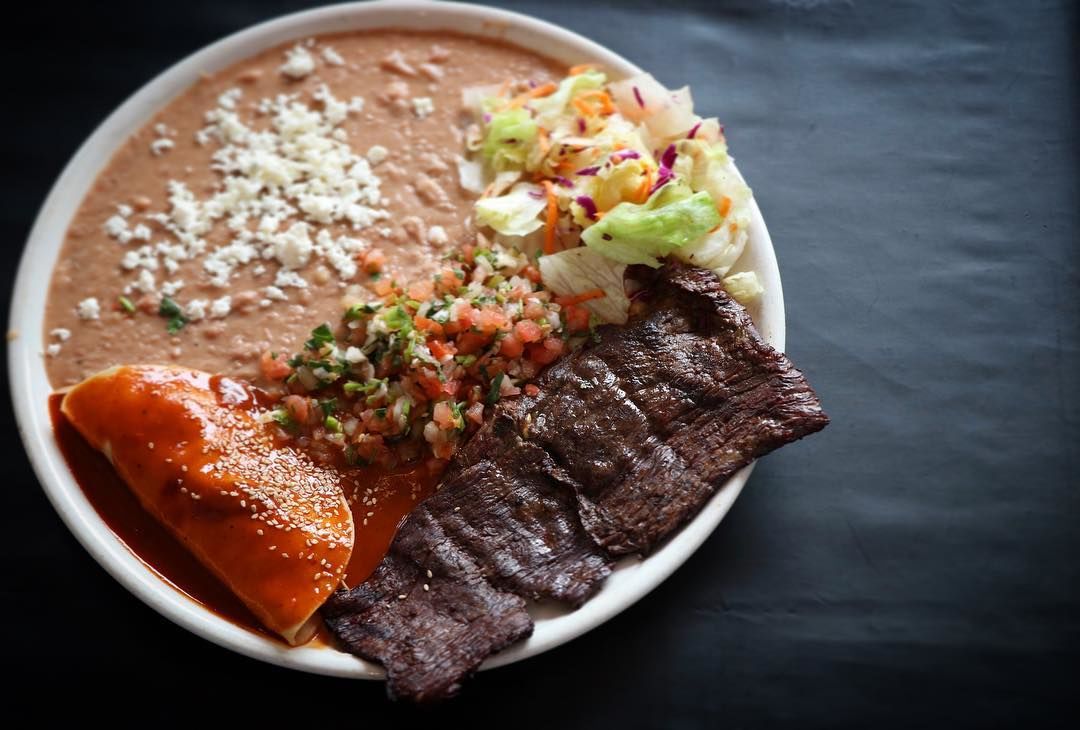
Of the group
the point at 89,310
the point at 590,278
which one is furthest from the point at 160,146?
the point at 590,278

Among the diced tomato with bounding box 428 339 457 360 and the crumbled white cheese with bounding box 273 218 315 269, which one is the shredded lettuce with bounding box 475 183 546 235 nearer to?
the diced tomato with bounding box 428 339 457 360

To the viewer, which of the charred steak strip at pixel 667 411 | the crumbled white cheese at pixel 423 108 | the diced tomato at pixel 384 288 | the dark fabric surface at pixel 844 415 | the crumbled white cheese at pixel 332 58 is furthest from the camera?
the crumbled white cheese at pixel 332 58

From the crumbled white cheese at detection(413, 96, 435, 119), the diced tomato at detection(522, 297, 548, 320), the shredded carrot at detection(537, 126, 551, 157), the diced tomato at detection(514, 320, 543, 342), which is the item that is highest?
the crumbled white cheese at detection(413, 96, 435, 119)

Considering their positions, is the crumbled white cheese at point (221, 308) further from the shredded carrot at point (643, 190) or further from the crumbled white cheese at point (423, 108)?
the shredded carrot at point (643, 190)

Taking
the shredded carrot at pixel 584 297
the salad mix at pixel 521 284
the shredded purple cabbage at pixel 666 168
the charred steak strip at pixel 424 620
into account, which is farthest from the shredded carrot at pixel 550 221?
the charred steak strip at pixel 424 620

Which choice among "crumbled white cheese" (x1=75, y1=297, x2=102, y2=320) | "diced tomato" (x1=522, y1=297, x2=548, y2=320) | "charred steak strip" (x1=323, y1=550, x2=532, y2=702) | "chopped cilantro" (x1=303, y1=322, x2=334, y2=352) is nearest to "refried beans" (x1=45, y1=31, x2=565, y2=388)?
"crumbled white cheese" (x1=75, y1=297, x2=102, y2=320)

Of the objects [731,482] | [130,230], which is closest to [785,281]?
[731,482]

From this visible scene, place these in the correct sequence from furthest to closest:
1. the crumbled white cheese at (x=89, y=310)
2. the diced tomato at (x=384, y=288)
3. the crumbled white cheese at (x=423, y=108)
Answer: the crumbled white cheese at (x=423, y=108)
the crumbled white cheese at (x=89, y=310)
the diced tomato at (x=384, y=288)
